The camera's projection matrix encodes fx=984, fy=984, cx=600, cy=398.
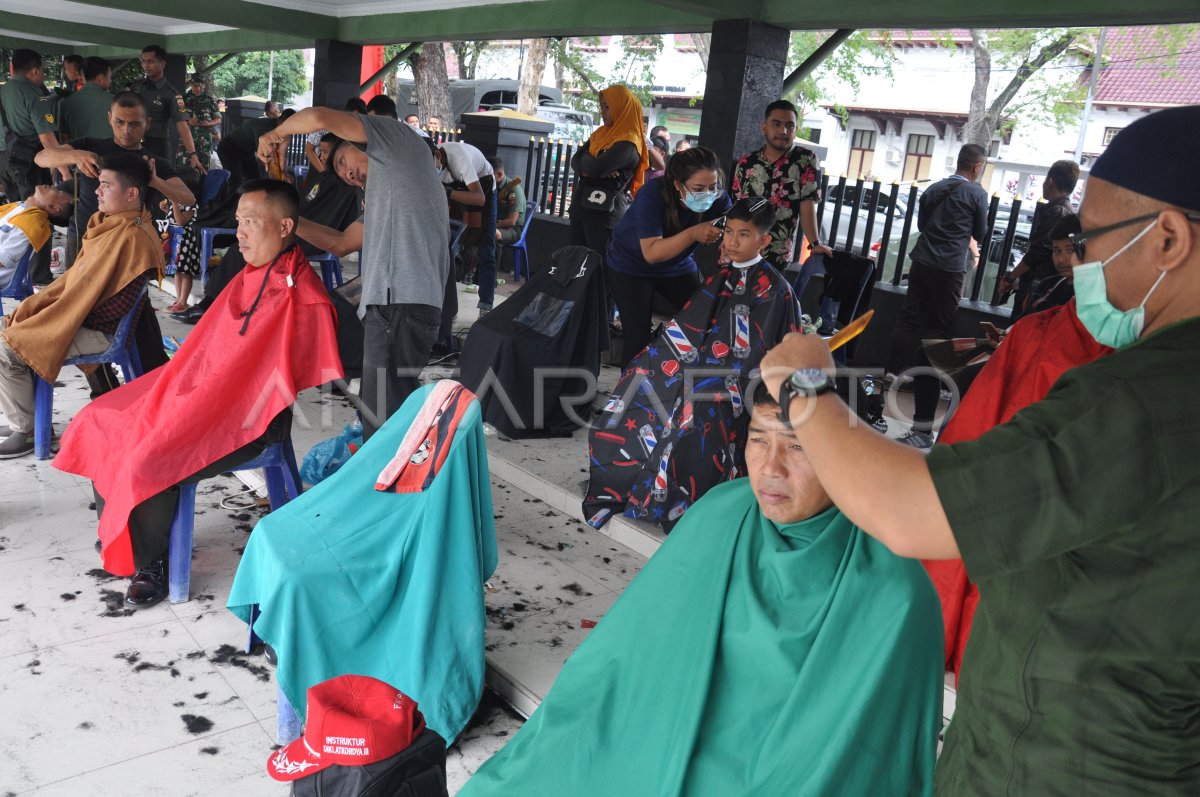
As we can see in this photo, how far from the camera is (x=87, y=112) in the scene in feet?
22.8

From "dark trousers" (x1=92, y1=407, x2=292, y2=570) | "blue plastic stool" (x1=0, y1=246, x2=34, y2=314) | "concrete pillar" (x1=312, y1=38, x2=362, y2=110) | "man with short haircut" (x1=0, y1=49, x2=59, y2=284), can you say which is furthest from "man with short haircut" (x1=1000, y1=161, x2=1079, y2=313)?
"man with short haircut" (x1=0, y1=49, x2=59, y2=284)

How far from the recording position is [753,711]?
1.56 meters

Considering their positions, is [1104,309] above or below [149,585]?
above

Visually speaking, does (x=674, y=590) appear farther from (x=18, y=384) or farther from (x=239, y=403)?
(x=18, y=384)

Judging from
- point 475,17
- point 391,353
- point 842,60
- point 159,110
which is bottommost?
point 391,353

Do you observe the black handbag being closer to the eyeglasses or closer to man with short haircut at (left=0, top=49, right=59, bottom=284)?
man with short haircut at (left=0, top=49, right=59, bottom=284)

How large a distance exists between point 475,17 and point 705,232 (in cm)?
A: 424

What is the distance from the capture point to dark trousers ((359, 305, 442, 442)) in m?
3.55

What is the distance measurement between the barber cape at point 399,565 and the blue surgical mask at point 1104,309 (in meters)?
1.43

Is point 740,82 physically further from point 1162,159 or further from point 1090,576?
point 1090,576

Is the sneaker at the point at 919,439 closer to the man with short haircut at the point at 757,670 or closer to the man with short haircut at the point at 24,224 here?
the man with short haircut at the point at 757,670

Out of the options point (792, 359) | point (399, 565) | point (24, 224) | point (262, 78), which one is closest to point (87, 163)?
point (24, 224)

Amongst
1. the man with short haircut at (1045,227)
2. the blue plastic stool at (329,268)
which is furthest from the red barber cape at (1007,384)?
the blue plastic stool at (329,268)

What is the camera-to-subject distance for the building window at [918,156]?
2267 centimetres
